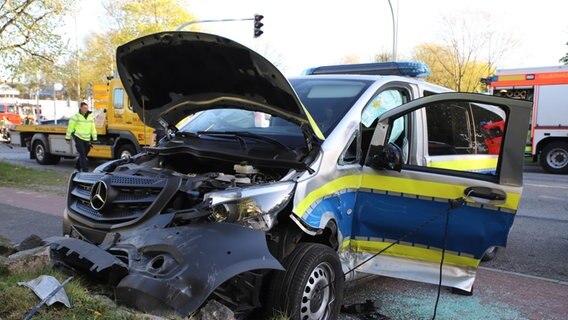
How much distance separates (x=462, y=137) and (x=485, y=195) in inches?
63.3

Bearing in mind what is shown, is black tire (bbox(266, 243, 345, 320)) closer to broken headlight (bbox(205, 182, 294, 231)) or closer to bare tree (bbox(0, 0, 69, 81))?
broken headlight (bbox(205, 182, 294, 231))

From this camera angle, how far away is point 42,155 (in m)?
17.4

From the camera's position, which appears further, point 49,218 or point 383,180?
point 49,218

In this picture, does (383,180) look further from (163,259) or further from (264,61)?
(163,259)

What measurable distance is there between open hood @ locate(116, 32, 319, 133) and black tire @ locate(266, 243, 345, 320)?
91 cm

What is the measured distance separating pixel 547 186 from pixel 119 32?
1318 inches

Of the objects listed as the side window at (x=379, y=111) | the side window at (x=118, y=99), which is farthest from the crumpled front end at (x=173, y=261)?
the side window at (x=118, y=99)

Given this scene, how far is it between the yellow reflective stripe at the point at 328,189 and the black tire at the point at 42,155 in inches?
620

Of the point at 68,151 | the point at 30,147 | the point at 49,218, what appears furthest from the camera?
the point at 30,147

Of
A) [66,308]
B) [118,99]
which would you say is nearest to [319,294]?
[66,308]

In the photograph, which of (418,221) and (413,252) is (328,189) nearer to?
(418,221)

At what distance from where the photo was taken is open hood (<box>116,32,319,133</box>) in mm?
3520

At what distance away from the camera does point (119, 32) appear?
126ft

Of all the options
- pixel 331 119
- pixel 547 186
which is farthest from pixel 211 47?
pixel 547 186
